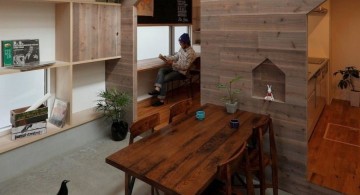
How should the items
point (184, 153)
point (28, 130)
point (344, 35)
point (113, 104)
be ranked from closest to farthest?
1. point (184, 153)
2. point (28, 130)
3. point (113, 104)
4. point (344, 35)

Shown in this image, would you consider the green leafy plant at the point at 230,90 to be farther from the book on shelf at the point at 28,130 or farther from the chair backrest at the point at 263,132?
the book on shelf at the point at 28,130

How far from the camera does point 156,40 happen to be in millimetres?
5598

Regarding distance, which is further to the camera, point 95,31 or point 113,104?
point 113,104

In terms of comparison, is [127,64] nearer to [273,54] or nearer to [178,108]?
[178,108]

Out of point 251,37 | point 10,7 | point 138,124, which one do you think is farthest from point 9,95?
point 251,37

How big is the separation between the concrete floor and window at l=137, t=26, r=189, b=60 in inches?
102

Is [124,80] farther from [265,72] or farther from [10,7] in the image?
[265,72]

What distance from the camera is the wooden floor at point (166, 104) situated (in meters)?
4.43

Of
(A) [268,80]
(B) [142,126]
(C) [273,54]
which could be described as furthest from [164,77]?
(B) [142,126]

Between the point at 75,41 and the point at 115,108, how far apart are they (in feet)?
3.15

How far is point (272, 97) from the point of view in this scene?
255 cm

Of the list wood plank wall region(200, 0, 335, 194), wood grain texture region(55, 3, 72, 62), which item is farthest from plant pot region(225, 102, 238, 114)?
wood grain texture region(55, 3, 72, 62)

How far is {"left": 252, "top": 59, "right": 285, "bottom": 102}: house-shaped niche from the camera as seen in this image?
2533 millimetres

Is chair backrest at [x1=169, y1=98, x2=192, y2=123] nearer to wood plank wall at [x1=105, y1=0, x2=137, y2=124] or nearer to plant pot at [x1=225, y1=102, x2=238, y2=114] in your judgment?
plant pot at [x1=225, y1=102, x2=238, y2=114]
